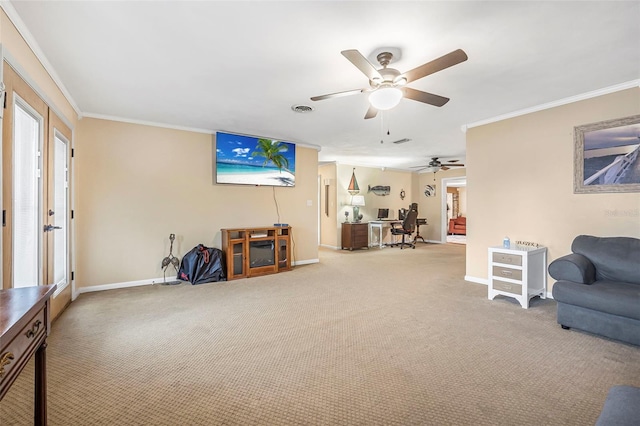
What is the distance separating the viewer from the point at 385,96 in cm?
241

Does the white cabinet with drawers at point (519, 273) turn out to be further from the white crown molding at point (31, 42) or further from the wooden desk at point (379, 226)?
the white crown molding at point (31, 42)

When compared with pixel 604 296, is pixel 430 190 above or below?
above

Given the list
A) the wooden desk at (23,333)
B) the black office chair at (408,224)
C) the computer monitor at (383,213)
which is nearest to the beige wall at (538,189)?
the black office chair at (408,224)

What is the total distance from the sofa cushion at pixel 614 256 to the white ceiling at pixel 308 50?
1.60 meters

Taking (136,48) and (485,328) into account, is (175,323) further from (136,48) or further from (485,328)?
(485,328)

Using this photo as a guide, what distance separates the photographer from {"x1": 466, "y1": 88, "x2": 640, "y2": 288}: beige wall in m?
3.17

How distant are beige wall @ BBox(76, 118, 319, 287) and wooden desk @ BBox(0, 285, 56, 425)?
321 centimetres

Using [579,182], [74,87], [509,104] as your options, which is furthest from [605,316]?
[74,87]

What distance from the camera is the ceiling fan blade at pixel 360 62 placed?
201 cm

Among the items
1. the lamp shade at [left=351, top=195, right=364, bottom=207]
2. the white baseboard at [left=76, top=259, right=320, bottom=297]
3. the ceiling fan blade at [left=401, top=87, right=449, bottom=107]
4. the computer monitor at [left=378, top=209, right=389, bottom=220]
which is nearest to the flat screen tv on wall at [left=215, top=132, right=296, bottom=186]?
the white baseboard at [left=76, top=259, right=320, bottom=297]

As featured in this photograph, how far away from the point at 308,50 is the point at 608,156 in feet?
11.0

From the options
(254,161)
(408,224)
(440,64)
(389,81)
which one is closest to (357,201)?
(408,224)

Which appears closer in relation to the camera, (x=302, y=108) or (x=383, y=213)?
(x=302, y=108)

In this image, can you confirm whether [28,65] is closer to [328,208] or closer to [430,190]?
[328,208]
